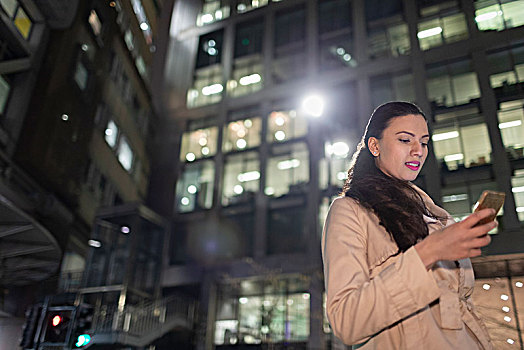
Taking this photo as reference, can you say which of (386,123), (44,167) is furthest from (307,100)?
(386,123)

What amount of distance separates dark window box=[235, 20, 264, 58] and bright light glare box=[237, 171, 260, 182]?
698 centimetres

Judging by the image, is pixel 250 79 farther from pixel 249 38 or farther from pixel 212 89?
pixel 249 38

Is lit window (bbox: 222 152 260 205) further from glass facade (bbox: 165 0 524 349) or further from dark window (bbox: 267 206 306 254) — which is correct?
dark window (bbox: 267 206 306 254)

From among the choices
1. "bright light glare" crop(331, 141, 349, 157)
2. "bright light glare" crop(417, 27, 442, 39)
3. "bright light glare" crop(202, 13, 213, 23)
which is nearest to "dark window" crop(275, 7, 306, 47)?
"bright light glare" crop(202, 13, 213, 23)

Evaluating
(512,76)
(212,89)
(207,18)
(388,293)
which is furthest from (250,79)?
(388,293)

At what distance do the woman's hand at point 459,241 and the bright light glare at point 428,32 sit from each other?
725 inches

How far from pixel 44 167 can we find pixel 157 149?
51.6ft

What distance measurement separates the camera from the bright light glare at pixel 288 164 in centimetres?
2067

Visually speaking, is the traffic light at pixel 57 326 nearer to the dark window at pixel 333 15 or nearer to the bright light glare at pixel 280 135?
the bright light glare at pixel 280 135

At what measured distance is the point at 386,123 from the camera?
4.68 feet

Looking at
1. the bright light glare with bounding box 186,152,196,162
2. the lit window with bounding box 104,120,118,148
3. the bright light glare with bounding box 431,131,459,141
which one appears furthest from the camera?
the bright light glare with bounding box 186,152,196,162

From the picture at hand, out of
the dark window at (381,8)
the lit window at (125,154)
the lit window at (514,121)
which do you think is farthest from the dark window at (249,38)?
the lit window at (514,121)

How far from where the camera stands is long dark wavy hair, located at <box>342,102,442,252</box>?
1228mm

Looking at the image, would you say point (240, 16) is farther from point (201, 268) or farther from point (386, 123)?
point (386, 123)
